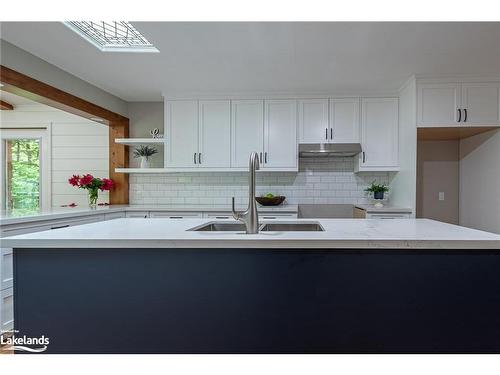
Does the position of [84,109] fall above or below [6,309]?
above

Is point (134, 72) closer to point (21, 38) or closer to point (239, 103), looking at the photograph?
point (21, 38)

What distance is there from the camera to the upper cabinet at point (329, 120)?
4.06 m

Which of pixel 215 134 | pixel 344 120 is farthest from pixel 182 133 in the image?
pixel 344 120

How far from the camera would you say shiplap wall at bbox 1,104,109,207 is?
15.5 feet

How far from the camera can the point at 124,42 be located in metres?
2.89

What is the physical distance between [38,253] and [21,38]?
2099 millimetres

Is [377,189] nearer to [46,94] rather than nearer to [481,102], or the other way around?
[481,102]

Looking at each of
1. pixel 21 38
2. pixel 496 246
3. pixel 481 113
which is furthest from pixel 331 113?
pixel 21 38

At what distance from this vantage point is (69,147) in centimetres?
476

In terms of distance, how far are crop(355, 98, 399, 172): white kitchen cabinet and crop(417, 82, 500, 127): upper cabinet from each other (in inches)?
20.3

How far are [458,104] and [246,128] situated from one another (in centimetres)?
236

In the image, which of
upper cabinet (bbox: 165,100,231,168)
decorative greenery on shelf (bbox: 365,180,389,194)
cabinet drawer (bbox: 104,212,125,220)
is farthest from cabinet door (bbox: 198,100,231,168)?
decorative greenery on shelf (bbox: 365,180,389,194)

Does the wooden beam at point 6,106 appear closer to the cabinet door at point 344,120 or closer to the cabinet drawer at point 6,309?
the cabinet drawer at point 6,309

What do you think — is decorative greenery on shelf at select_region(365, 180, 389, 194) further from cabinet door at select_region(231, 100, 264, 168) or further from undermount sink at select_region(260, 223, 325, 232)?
undermount sink at select_region(260, 223, 325, 232)
